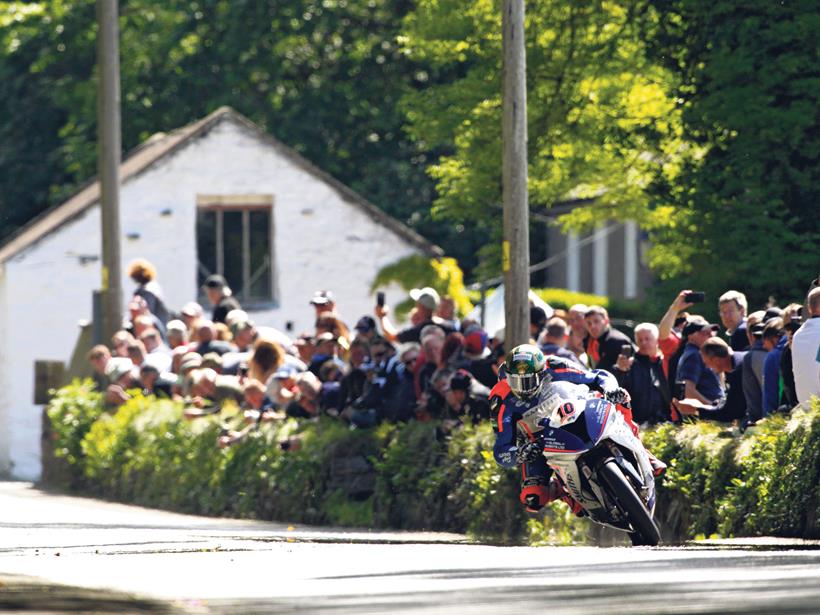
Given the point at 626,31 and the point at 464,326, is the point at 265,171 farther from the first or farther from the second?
the point at 464,326

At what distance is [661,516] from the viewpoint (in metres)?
16.3

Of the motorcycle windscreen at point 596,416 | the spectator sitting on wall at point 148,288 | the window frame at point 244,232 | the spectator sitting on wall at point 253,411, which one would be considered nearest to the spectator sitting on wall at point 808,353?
the motorcycle windscreen at point 596,416

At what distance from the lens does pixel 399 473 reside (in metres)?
19.4

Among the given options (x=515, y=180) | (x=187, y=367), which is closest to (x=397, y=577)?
(x=515, y=180)

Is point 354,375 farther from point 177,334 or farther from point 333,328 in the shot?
point 177,334

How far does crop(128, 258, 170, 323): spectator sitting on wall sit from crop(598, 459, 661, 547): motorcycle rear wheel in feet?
44.9

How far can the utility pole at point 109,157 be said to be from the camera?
2703 cm

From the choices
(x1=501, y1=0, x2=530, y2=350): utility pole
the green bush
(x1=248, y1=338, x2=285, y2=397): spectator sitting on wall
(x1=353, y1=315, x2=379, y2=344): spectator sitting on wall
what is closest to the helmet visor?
(x1=501, y1=0, x2=530, y2=350): utility pole

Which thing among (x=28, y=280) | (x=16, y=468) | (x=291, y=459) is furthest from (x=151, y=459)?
(x=28, y=280)

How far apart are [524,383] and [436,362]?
403cm

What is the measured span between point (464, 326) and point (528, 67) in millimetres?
5094

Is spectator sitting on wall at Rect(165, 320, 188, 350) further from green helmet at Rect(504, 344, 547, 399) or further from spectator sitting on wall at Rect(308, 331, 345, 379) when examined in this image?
green helmet at Rect(504, 344, 547, 399)

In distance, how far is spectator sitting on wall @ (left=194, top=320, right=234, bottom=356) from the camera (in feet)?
80.8

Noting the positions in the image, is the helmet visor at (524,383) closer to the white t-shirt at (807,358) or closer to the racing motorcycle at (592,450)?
the racing motorcycle at (592,450)
